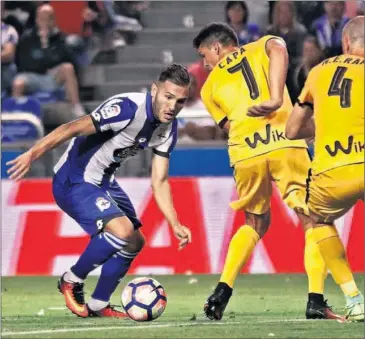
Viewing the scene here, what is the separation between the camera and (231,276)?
9109mm

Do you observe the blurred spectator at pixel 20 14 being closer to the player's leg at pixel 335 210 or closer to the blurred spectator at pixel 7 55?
the blurred spectator at pixel 7 55

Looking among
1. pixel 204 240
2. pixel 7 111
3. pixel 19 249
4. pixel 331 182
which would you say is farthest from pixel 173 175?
pixel 331 182

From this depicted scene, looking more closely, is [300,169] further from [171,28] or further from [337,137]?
[171,28]

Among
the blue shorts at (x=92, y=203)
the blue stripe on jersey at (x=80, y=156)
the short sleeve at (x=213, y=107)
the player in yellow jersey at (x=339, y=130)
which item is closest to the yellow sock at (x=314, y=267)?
the player in yellow jersey at (x=339, y=130)

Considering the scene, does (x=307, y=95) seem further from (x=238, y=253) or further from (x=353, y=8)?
(x=353, y=8)

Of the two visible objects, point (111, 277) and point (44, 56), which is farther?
point (44, 56)

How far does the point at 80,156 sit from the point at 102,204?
45 cm

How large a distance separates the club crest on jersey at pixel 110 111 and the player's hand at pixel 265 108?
0.96m

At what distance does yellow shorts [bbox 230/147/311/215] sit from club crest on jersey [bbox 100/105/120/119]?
3.05ft

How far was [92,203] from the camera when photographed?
31.3ft

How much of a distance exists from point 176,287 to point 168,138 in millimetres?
3032

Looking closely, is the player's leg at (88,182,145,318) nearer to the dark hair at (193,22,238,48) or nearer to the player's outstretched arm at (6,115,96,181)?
the player's outstretched arm at (6,115,96,181)

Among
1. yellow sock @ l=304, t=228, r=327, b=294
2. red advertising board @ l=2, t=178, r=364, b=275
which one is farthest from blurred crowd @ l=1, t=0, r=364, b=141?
yellow sock @ l=304, t=228, r=327, b=294

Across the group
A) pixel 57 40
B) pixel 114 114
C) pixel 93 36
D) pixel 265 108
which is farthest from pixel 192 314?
pixel 93 36
